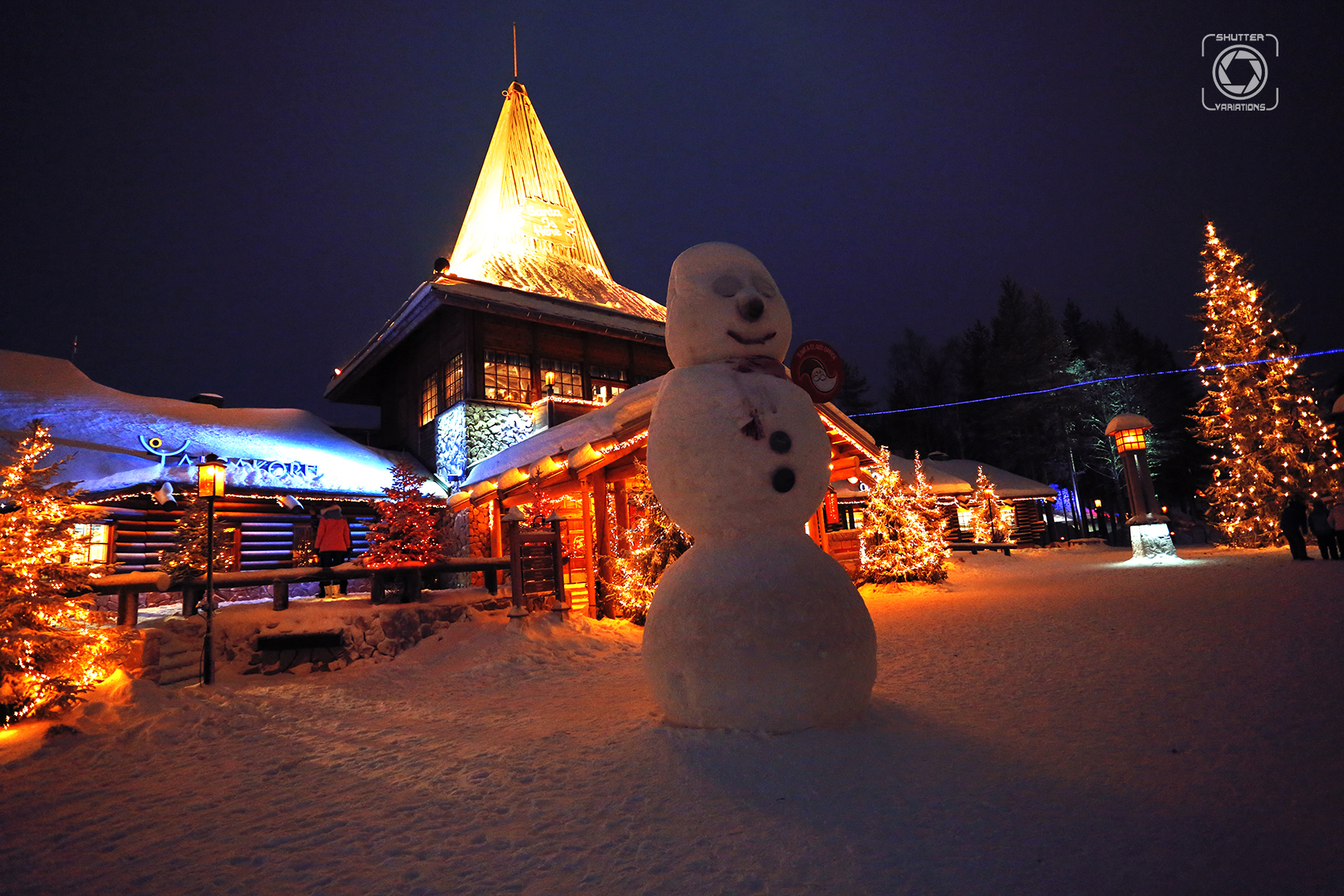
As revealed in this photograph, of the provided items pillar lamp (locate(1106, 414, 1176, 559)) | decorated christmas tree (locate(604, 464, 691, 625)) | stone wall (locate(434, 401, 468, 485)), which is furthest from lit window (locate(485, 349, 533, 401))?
pillar lamp (locate(1106, 414, 1176, 559))

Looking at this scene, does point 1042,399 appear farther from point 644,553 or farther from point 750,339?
point 750,339

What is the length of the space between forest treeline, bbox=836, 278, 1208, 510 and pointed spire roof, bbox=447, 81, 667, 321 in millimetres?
18991

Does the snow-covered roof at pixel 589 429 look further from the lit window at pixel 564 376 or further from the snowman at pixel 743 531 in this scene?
the lit window at pixel 564 376

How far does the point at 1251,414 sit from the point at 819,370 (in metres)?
13.1

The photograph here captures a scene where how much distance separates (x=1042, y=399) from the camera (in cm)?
3503

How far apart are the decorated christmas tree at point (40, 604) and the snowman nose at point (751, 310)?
6511mm

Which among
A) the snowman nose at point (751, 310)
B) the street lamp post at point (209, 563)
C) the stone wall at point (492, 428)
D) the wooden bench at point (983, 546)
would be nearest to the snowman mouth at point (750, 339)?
the snowman nose at point (751, 310)

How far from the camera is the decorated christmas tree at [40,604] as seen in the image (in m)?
5.61

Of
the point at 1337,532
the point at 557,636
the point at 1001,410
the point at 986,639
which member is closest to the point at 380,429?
the point at 557,636

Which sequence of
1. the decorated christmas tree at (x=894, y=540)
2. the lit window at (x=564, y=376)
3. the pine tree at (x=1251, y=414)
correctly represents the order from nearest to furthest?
the decorated christmas tree at (x=894, y=540) < the pine tree at (x=1251, y=414) < the lit window at (x=564, y=376)

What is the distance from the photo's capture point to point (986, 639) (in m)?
7.27

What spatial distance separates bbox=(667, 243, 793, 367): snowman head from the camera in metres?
4.98

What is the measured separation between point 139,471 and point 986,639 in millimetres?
15624

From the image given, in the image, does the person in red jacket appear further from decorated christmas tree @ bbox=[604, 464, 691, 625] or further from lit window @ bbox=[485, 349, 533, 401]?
lit window @ bbox=[485, 349, 533, 401]
